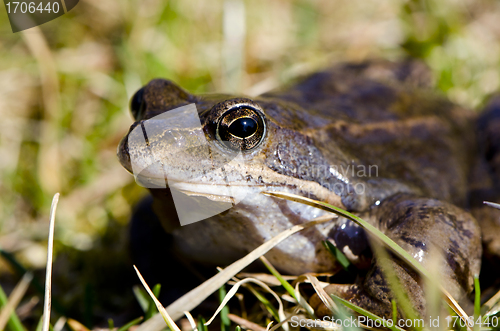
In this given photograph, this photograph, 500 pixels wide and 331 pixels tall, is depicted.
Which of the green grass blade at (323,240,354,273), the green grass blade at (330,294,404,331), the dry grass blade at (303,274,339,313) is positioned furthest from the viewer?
the green grass blade at (323,240,354,273)

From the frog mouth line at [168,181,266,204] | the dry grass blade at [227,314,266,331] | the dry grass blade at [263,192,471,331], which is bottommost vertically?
the dry grass blade at [227,314,266,331]

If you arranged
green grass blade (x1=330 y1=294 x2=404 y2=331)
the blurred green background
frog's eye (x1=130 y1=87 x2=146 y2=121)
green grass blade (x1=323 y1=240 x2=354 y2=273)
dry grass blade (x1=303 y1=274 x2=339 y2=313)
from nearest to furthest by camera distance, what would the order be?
green grass blade (x1=330 y1=294 x2=404 y2=331), dry grass blade (x1=303 y1=274 x2=339 y2=313), green grass blade (x1=323 y1=240 x2=354 y2=273), frog's eye (x1=130 y1=87 x2=146 y2=121), the blurred green background

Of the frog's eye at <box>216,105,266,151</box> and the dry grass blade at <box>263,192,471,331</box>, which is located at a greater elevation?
the frog's eye at <box>216,105,266,151</box>

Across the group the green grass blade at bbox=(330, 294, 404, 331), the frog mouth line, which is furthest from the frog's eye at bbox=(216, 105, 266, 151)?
the green grass blade at bbox=(330, 294, 404, 331)

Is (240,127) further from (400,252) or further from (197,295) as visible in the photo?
(400,252)

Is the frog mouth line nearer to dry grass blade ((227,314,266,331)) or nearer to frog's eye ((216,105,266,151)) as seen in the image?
frog's eye ((216,105,266,151))

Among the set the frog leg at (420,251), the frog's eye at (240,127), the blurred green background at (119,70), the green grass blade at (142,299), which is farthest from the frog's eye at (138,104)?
the frog leg at (420,251)

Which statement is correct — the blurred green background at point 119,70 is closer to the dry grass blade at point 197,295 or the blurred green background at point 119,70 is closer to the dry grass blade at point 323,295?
the dry grass blade at point 197,295
